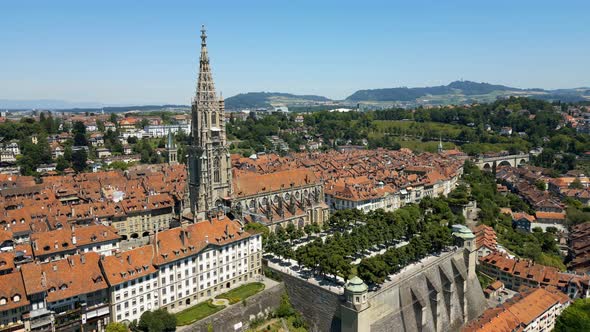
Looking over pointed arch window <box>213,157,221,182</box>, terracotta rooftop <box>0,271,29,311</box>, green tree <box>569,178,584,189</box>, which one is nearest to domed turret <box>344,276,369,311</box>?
pointed arch window <box>213,157,221,182</box>

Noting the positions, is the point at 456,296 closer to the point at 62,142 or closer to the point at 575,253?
the point at 575,253

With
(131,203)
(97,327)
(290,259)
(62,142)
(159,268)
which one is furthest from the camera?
(62,142)

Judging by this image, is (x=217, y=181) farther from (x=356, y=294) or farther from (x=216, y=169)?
(x=356, y=294)

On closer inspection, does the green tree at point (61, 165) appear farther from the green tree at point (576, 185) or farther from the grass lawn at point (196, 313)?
the green tree at point (576, 185)

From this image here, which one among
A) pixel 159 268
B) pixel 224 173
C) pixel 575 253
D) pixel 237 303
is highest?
pixel 224 173

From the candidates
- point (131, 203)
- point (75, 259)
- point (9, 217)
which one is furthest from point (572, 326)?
point (9, 217)

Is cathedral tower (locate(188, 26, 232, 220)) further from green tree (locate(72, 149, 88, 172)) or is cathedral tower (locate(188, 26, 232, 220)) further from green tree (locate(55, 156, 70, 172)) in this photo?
green tree (locate(72, 149, 88, 172))

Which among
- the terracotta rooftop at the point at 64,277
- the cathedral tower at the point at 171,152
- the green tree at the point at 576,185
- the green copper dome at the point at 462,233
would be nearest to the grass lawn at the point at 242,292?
the terracotta rooftop at the point at 64,277
